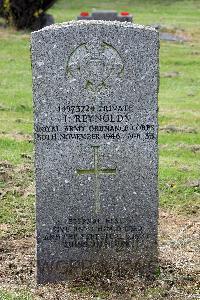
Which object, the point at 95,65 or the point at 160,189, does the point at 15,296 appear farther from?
the point at 160,189

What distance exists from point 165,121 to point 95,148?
6954 mm

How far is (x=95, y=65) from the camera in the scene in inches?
233

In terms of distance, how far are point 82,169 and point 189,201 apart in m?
2.61

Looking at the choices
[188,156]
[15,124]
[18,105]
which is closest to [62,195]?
[188,156]

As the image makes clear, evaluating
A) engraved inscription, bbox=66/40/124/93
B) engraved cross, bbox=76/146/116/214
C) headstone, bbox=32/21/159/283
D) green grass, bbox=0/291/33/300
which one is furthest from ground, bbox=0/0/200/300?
engraved inscription, bbox=66/40/124/93

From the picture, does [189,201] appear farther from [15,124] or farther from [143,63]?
[15,124]

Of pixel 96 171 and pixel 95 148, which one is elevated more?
pixel 95 148

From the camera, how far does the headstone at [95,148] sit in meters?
5.87

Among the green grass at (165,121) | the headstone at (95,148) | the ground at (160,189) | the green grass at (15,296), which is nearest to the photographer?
the green grass at (15,296)

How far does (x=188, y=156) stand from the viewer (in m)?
10.5

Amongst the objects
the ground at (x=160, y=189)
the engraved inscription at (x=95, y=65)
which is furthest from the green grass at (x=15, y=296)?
the engraved inscription at (x=95, y=65)

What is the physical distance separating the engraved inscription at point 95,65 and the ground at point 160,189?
1.74 meters

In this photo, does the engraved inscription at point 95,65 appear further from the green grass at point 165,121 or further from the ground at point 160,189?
the green grass at point 165,121

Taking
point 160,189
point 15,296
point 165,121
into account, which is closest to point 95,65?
point 15,296
